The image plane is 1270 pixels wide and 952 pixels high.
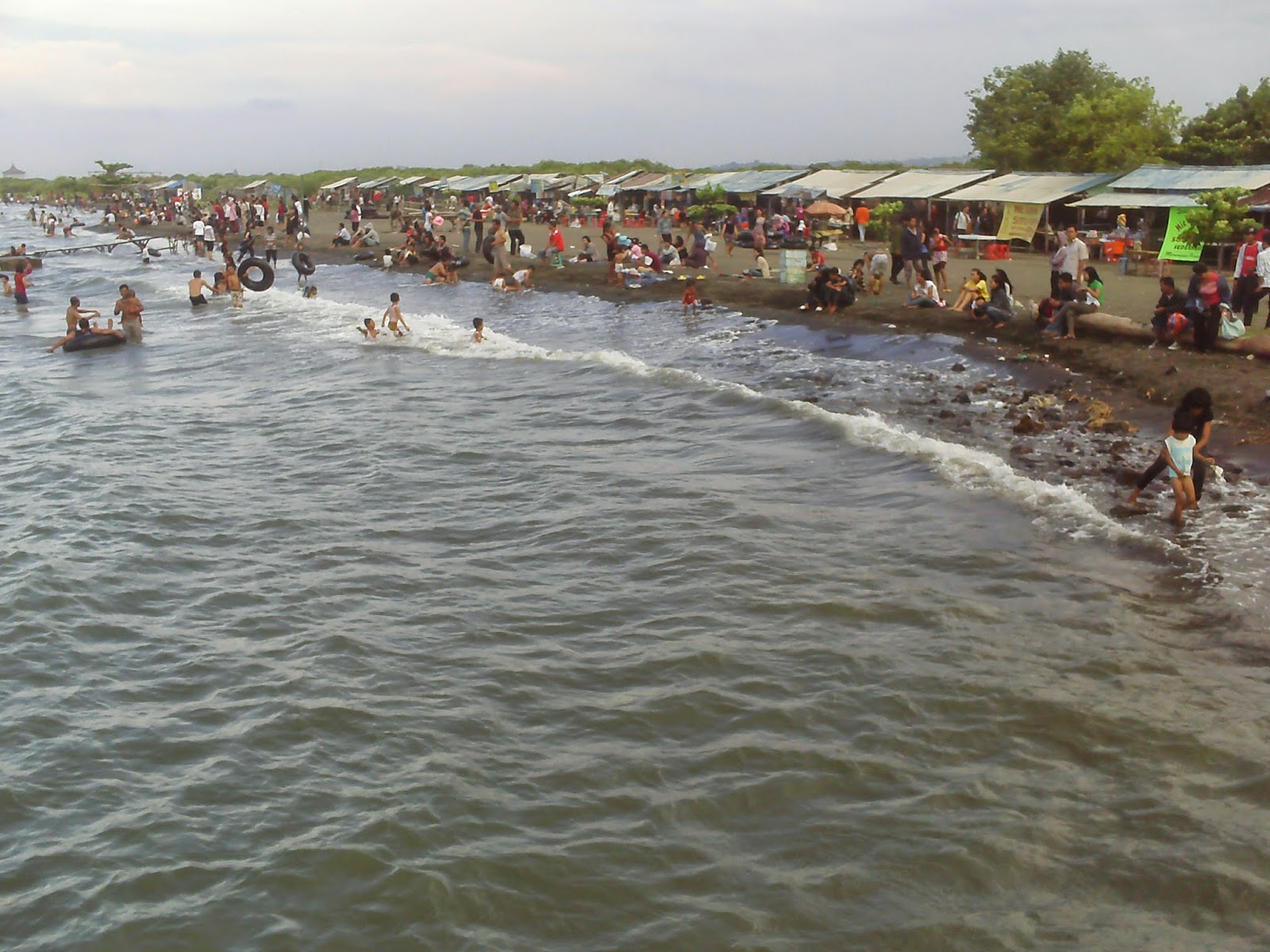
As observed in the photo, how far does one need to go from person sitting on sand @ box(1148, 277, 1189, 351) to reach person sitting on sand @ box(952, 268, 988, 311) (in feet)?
12.7

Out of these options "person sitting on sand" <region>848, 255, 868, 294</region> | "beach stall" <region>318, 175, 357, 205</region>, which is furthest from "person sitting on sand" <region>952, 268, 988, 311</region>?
"beach stall" <region>318, 175, 357, 205</region>

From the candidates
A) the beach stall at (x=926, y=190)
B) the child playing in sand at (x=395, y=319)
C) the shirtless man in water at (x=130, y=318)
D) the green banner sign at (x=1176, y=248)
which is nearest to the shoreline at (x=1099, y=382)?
the green banner sign at (x=1176, y=248)

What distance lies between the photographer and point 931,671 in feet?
26.6

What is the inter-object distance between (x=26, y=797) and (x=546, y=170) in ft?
228

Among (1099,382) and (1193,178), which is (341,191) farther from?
(1099,382)

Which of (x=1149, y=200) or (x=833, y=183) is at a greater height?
(x=833, y=183)

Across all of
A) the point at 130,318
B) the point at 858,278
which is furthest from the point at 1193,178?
the point at 130,318

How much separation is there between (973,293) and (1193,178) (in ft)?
32.6

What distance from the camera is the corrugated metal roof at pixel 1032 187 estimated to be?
27.7 metres

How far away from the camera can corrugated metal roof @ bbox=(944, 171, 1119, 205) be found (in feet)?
90.8

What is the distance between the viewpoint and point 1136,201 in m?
25.7

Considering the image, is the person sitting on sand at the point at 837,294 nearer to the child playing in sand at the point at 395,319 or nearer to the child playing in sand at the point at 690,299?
the child playing in sand at the point at 690,299

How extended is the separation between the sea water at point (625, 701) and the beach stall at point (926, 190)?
1854 centimetres

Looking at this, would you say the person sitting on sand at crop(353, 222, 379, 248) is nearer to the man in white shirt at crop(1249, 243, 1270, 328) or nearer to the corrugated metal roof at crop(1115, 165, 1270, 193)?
the corrugated metal roof at crop(1115, 165, 1270, 193)
